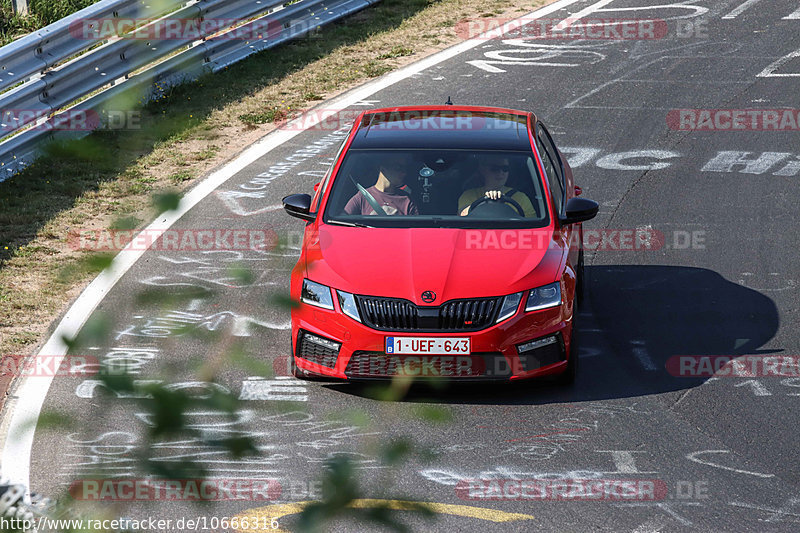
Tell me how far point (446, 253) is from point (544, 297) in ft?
2.41

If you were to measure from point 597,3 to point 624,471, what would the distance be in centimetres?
1587

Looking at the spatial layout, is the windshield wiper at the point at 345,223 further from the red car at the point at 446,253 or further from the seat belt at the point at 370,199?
the seat belt at the point at 370,199

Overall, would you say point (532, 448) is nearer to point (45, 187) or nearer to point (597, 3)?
point (45, 187)

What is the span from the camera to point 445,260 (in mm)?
7340

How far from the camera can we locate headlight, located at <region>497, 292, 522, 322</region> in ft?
23.3

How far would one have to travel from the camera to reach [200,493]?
1834 mm

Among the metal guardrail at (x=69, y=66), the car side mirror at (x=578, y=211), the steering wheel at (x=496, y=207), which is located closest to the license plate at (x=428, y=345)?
the steering wheel at (x=496, y=207)

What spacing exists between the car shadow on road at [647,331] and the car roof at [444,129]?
1.62 m

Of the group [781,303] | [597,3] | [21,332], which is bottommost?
[781,303]

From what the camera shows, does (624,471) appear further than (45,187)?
No

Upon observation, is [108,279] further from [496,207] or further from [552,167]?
[552,167]

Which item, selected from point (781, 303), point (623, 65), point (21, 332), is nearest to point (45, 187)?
point (21, 332)

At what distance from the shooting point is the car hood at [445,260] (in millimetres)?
7090

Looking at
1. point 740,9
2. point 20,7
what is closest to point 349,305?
point 740,9
